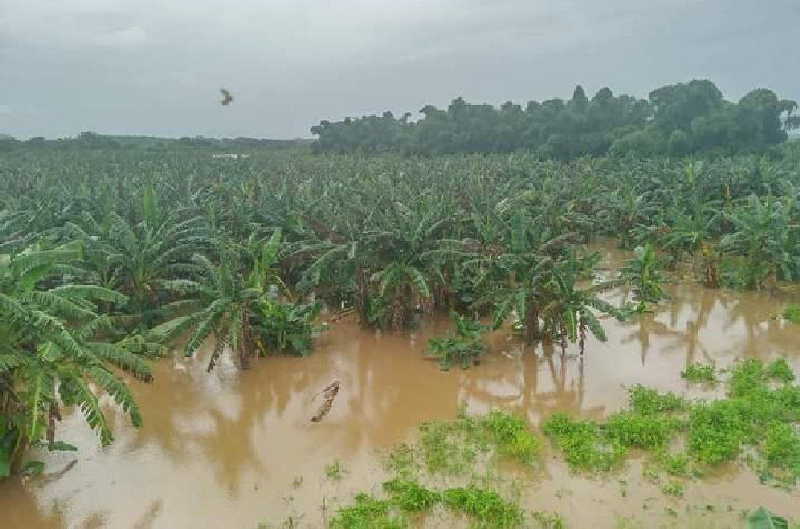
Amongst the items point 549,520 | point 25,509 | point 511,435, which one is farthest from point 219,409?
point 549,520

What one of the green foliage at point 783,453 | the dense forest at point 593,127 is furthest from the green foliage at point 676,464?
the dense forest at point 593,127

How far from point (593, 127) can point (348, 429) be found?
40212 millimetres

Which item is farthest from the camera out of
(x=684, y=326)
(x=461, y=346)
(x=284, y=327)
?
(x=684, y=326)

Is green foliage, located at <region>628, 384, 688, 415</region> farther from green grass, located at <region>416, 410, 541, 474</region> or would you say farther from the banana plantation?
green grass, located at <region>416, 410, 541, 474</region>

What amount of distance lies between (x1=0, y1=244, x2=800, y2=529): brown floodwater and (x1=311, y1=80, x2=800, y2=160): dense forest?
2414cm

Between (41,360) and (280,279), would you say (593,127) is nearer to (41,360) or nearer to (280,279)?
(280,279)

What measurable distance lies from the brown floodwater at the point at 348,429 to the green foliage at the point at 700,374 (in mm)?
201

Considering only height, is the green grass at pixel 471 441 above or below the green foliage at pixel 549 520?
above

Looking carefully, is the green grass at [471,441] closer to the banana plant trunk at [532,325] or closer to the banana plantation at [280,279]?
the banana plantation at [280,279]

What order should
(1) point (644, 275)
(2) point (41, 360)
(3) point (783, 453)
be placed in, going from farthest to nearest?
(1) point (644, 275), (3) point (783, 453), (2) point (41, 360)

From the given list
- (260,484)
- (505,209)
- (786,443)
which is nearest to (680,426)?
(786,443)

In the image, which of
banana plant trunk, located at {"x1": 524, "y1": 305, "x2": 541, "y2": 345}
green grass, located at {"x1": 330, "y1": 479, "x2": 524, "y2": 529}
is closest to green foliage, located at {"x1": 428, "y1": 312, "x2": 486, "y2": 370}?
banana plant trunk, located at {"x1": 524, "y1": 305, "x2": 541, "y2": 345}

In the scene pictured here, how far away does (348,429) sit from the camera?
28.9 feet

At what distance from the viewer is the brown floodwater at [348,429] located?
270 inches
